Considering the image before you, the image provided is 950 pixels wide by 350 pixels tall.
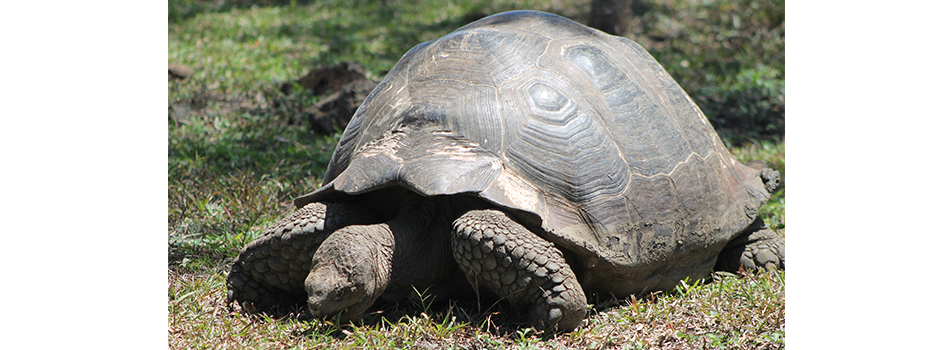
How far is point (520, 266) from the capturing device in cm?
236

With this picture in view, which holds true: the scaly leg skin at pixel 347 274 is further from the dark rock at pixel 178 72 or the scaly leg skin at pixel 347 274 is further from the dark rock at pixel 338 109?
the dark rock at pixel 178 72

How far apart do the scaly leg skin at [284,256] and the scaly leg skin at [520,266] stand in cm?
49

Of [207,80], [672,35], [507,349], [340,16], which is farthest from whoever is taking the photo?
[340,16]

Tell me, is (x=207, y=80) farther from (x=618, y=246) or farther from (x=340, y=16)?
(x=618, y=246)

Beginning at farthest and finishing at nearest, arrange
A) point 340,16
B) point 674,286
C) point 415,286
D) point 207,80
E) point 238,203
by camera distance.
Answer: point 340,16
point 207,80
point 238,203
point 674,286
point 415,286

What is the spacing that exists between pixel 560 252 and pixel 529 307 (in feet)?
0.75

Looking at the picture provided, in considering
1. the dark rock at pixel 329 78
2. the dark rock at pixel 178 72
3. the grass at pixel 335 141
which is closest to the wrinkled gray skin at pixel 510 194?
the grass at pixel 335 141

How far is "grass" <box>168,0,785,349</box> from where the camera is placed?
248 centimetres

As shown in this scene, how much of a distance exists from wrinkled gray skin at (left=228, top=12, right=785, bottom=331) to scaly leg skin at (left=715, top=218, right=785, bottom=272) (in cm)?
15

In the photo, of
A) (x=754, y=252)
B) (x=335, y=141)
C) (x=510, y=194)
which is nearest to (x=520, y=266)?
(x=510, y=194)

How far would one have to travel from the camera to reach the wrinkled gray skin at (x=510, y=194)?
94.2 inches

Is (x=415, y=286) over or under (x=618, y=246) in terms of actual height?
under

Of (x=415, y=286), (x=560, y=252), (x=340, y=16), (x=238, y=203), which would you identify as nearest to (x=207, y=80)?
(x=238, y=203)

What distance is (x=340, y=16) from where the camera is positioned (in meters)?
8.90
